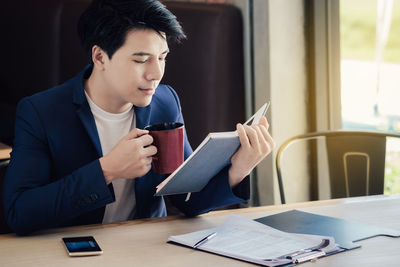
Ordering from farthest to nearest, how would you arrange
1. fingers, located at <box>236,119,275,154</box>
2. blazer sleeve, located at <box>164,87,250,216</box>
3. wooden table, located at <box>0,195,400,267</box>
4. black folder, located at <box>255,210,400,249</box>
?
blazer sleeve, located at <box>164,87,250,216</box> < fingers, located at <box>236,119,275,154</box> < black folder, located at <box>255,210,400,249</box> < wooden table, located at <box>0,195,400,267</box>

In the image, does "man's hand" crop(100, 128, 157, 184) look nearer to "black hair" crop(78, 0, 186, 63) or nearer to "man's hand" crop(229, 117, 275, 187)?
"man's hand" crop(229, 117, 275, 187)

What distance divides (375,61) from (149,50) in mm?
1633

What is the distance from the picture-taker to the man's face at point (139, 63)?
1.55 m

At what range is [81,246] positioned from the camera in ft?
4.07

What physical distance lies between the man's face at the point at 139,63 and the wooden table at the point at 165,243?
1.19ft

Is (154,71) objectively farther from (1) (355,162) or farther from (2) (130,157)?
(1) (355,162)

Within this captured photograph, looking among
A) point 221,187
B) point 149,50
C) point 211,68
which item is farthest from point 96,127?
point 211,68

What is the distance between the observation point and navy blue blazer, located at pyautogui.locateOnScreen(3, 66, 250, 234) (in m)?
1.41

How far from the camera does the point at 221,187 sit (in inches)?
60.7

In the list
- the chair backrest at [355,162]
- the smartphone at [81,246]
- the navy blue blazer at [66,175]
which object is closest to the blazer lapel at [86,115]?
the navy blue blazer at [66,175]

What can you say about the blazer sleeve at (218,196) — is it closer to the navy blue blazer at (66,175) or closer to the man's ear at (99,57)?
the navy blue blazer at (66,175)

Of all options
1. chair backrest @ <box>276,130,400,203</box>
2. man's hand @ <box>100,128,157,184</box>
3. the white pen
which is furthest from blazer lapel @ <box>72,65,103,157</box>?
chair backrest @ <box>276,130,400,203</box>

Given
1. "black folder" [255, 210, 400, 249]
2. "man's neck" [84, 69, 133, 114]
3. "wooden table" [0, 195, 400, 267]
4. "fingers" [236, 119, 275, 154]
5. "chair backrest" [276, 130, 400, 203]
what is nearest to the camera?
"wooden table" [0, 195, 400, 267]

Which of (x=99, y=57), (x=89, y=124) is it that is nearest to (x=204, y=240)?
(x=89, y=124)
